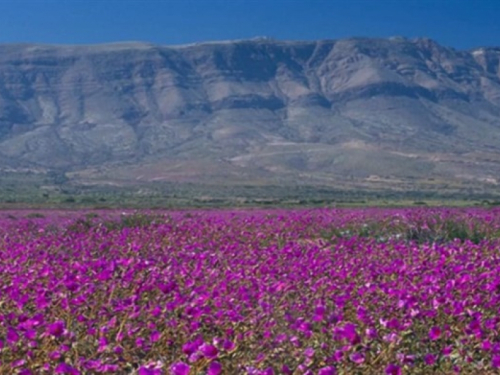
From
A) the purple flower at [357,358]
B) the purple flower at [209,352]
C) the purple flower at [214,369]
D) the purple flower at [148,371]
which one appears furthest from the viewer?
the purple flower at [357,358]

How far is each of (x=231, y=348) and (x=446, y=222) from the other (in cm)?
1193

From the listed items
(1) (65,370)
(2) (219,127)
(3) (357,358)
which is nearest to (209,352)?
(1) (65,370)

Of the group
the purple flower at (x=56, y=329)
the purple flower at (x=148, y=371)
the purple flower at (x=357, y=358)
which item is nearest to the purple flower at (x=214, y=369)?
the purple flower at (x=148, y=371)

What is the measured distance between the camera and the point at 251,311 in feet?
22.8

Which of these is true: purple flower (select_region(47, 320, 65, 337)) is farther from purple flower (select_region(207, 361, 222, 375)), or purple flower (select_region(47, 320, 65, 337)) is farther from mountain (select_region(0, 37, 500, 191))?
mountain (select_region(0, 37, 500, 191))

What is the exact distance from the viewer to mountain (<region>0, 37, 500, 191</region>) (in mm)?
109125

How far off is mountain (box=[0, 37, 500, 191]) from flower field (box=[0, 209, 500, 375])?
84976mm

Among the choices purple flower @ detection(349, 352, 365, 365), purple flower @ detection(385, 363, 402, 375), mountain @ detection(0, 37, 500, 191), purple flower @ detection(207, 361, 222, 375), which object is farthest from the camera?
mountain @ detection(0, 37, 500, 191)

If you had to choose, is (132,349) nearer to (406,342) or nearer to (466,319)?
(406,342)

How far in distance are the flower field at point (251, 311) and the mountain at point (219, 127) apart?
279 ft

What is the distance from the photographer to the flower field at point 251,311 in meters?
5.57

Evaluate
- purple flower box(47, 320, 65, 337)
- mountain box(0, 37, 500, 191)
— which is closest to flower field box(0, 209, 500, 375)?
purple flower box(47, 320, 65, 337)

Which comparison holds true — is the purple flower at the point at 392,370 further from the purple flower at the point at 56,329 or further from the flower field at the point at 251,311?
the purple flower at the point at 56,329

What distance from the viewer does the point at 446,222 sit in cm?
1688
